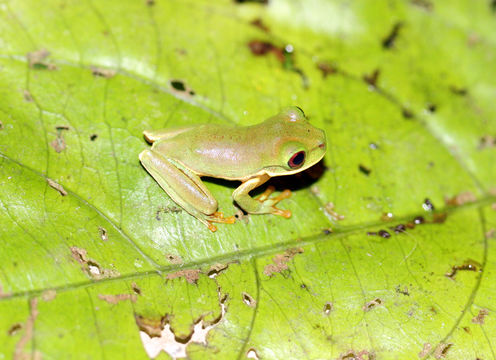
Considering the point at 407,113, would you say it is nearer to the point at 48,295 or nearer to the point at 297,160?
the point at 297,160

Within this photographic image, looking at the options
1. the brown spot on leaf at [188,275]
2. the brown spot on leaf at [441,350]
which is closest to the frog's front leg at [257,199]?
the brown spot on leaf at [188,275]

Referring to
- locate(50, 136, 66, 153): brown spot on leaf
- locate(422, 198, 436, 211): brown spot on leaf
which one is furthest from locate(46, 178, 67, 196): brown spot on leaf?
locate(422, 198, 436, 211): brown spot on leaf

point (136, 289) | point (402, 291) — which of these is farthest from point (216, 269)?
point (402, 291)

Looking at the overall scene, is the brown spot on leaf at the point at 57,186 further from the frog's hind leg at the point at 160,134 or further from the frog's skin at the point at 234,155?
the frog's hind leg at the point at 160,134

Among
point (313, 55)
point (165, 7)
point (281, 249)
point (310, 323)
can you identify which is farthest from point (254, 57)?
point (310, 323)

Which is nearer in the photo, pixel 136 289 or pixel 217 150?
pixel 136 289

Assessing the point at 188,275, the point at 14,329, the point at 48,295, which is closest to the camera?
the point at 14,329
